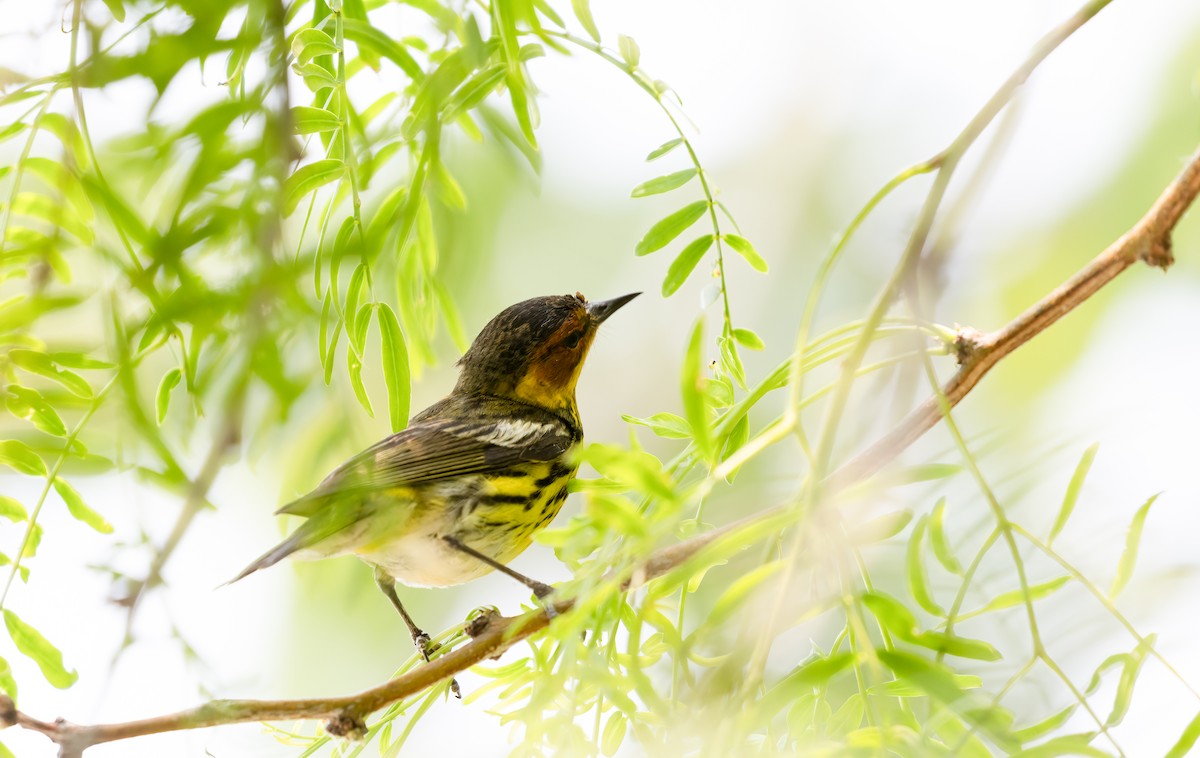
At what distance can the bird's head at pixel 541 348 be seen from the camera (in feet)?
11.5

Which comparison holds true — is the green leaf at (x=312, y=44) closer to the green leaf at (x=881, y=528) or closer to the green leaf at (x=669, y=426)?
the green leaf at (x=669, y=426)

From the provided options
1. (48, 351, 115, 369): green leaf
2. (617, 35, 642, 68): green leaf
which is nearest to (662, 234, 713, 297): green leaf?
(617, 35, 642, 68): green leaf

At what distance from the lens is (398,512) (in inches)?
101

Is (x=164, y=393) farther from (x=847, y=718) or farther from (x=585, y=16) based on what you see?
(x=847, y=718)

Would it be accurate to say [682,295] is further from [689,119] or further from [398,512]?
[689,119]

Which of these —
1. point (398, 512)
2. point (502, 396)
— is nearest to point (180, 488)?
point (398, 512)

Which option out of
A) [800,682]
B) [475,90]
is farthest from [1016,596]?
[475,90]

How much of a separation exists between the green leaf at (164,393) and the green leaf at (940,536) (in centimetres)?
102

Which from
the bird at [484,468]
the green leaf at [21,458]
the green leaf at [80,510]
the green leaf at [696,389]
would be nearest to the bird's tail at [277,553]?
the bird at [484,468]

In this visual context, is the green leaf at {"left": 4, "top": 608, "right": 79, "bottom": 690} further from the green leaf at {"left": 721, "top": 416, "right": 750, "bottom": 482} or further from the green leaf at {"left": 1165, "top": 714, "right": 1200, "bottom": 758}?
the green leaf at {"left": 1165, "top": 714, "right": 1200, "bottom": 758}

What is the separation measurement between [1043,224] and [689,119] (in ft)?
11.6

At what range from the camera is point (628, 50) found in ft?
5.69

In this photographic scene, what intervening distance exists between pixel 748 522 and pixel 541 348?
2320 mm

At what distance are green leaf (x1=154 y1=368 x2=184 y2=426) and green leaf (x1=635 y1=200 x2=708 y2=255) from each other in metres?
0.73
